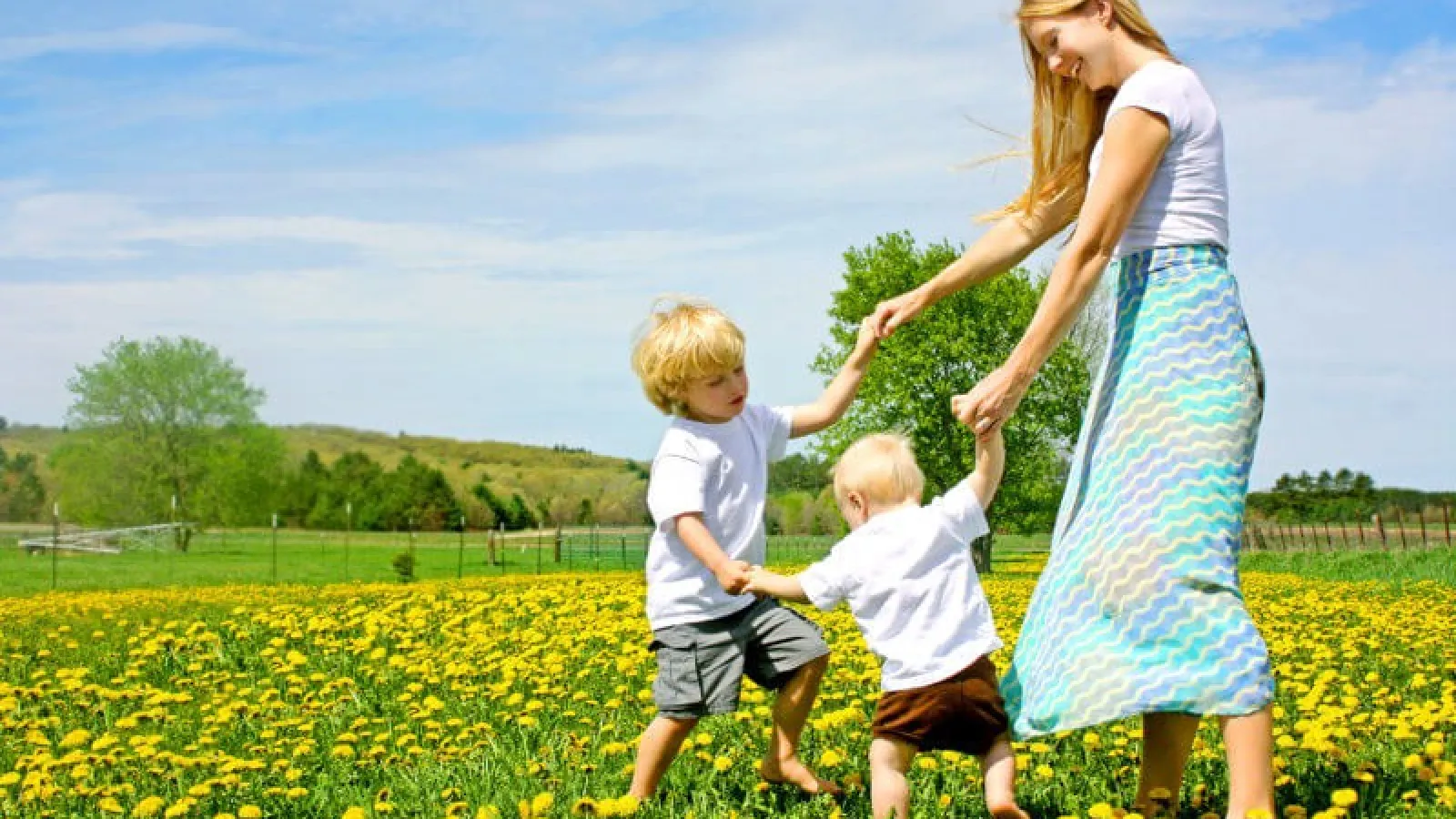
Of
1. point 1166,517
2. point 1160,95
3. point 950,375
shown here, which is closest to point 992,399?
point 1166,517

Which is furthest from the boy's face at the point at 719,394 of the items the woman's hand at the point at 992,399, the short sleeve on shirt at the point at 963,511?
the woman's hand at the point at 992,399

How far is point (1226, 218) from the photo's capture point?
12.2ft

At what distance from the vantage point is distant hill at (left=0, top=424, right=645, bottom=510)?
72.0 meters

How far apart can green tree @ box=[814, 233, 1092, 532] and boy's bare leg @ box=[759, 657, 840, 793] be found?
1046 inches

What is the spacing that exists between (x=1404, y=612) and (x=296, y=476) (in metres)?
64.7

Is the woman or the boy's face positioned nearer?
the woman

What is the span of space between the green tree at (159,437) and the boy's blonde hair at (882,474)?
188 feet

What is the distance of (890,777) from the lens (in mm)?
3977

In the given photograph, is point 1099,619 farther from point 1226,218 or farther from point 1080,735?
point 1080,735

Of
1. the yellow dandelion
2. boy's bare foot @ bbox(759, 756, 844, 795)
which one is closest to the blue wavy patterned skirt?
boy's bare foot @ bbox(759, 756, 844, 795)

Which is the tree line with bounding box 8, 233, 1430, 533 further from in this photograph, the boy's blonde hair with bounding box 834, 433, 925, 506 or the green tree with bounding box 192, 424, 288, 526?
the boy's blonde hair with bounding box 834, 433, 925, 506

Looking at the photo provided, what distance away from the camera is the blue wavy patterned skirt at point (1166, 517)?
3.54m

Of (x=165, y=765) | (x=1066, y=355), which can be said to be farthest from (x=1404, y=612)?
(x=1066, y=355)

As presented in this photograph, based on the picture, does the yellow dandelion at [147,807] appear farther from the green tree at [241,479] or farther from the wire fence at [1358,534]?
the green tree at [241,479]
